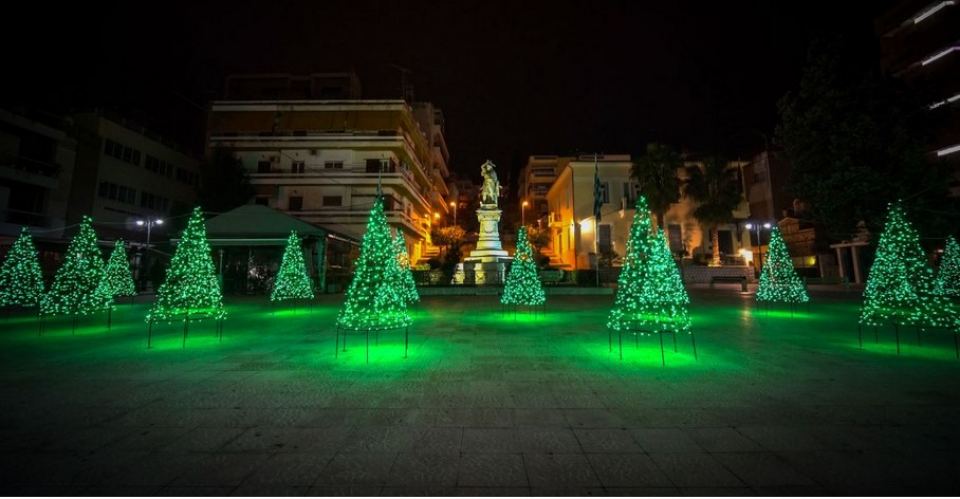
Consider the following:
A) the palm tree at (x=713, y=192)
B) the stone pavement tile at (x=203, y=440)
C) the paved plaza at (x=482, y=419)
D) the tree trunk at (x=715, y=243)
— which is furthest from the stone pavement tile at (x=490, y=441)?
the tree trunk at (x=715, y=243)

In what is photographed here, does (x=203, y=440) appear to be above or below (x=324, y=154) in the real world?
below

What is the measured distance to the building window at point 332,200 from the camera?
36.5 meters

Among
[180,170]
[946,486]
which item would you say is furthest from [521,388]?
[180,170]

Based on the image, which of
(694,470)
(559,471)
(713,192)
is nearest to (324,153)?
(713,192)

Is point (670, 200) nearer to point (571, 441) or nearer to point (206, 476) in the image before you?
point (571, 441)

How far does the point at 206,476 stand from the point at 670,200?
36.7 metres

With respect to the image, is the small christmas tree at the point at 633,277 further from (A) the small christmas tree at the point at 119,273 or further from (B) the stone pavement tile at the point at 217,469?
(A) the small christmas tree at the point at 119,273

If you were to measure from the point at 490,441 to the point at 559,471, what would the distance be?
0.79 meters

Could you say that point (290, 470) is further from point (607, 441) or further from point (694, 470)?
point (694, 470)

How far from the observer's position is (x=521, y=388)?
5445 millimetres

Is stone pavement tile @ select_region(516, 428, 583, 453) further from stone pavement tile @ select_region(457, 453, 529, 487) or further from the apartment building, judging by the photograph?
the apartment building

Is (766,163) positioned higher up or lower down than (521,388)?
higher up

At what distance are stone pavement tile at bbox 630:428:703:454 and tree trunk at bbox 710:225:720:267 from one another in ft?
125

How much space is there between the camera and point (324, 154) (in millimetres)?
37344
